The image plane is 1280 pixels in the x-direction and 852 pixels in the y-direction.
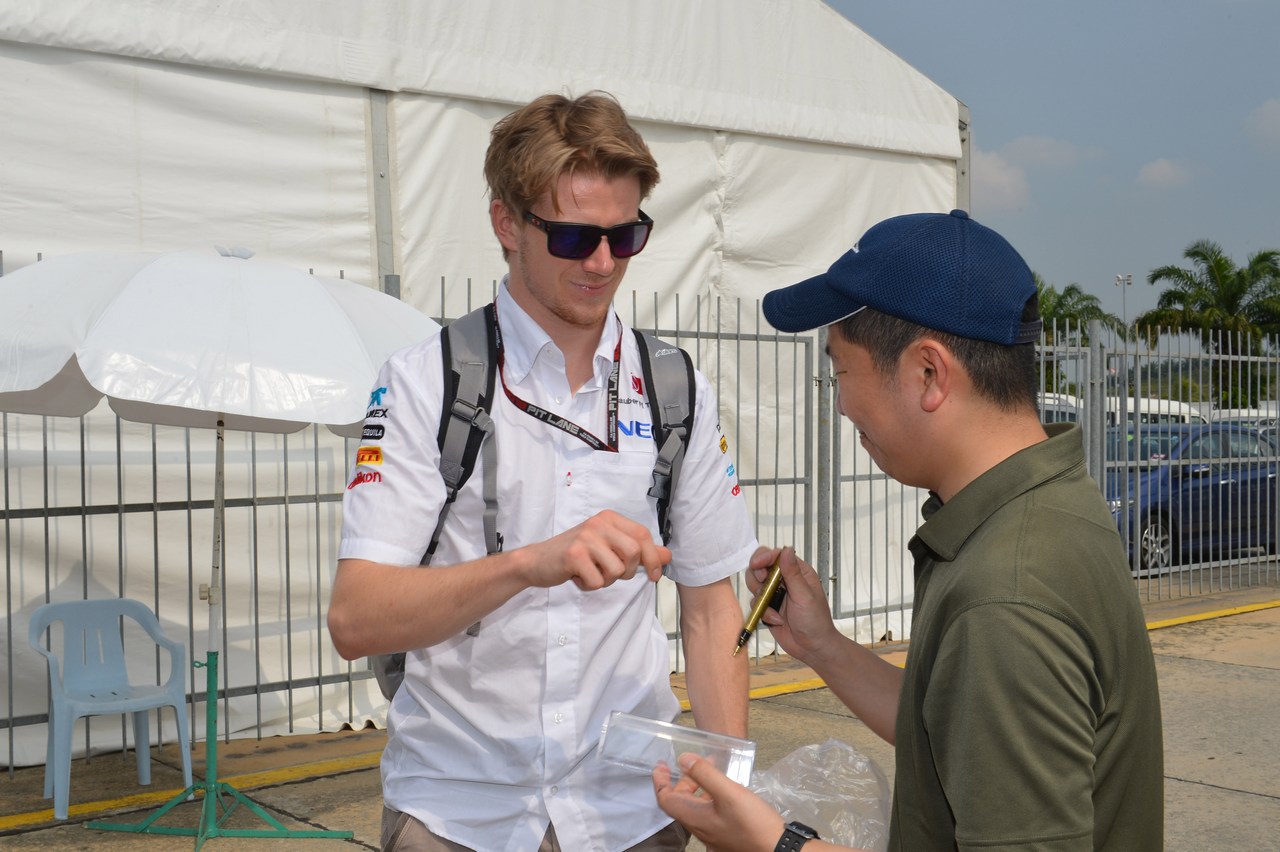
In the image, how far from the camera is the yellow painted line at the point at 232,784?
17.8 feet

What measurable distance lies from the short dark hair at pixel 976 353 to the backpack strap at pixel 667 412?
23.9 inches

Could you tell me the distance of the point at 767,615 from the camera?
7.46 feet

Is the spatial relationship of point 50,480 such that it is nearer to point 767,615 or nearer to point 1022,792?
point 767,615

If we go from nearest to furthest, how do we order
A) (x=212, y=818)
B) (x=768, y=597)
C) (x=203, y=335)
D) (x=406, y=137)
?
1. (x=768, y=597)
2. (x=203, y=335)
3. (x=212, y=818)
4. (x=406, y=137)

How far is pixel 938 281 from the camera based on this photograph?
1.71 m

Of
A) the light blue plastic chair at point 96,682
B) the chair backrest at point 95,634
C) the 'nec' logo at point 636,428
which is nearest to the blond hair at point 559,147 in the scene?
the 'nec' logo at point 636,428

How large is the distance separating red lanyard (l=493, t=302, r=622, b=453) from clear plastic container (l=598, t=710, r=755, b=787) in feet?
1.62

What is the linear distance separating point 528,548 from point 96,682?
4.73m

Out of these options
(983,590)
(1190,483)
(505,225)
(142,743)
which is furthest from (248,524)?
(1190,483)

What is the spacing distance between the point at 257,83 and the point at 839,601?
5.13 m

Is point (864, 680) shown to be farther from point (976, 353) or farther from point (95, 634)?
point (95, 634)

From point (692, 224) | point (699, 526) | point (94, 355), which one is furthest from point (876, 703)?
point (692, 224)

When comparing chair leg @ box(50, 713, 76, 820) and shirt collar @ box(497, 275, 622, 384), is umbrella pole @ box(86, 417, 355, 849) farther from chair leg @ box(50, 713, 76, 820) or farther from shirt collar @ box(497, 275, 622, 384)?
shirt collar @ box(497, 275, 622, 384)

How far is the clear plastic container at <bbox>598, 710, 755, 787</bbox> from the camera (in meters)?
1.88
